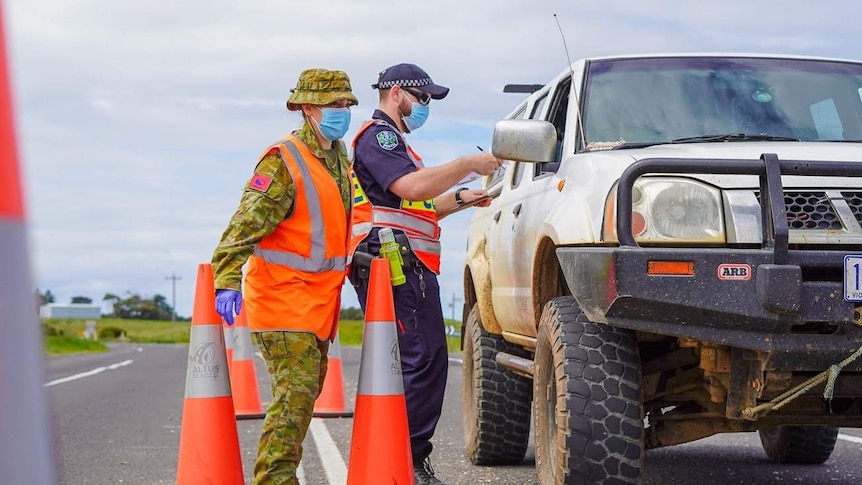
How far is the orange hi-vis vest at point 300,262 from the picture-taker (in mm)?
4609

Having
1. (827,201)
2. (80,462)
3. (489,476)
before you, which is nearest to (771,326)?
(827,201)

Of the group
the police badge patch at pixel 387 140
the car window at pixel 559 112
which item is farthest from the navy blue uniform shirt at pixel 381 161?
the car window at pixel 559 112

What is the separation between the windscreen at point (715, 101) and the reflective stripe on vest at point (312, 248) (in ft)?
4.37

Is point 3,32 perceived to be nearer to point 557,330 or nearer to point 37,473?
point 37,473

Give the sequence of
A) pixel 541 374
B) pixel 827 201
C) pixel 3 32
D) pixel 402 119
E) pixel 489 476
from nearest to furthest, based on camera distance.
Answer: pixel 3 32 → pixel 827 201 → pixel 541 374 → pixel 402 119 → pixel 489 476

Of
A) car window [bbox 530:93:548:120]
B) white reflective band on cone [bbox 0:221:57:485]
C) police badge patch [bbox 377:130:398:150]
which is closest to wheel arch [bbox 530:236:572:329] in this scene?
police badge patch [bbox 377:130:398:150]

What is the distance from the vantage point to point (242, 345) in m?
9.82

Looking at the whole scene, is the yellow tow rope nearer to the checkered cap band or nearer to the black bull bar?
the black bull bar

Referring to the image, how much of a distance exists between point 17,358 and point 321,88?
3.77 metres

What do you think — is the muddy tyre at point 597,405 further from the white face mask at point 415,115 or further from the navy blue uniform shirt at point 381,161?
the white face mask at point 415,115

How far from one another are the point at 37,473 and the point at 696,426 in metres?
4.06

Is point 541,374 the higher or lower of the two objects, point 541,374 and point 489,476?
the higher

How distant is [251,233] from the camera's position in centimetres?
454

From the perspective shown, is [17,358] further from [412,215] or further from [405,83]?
[405,83]
